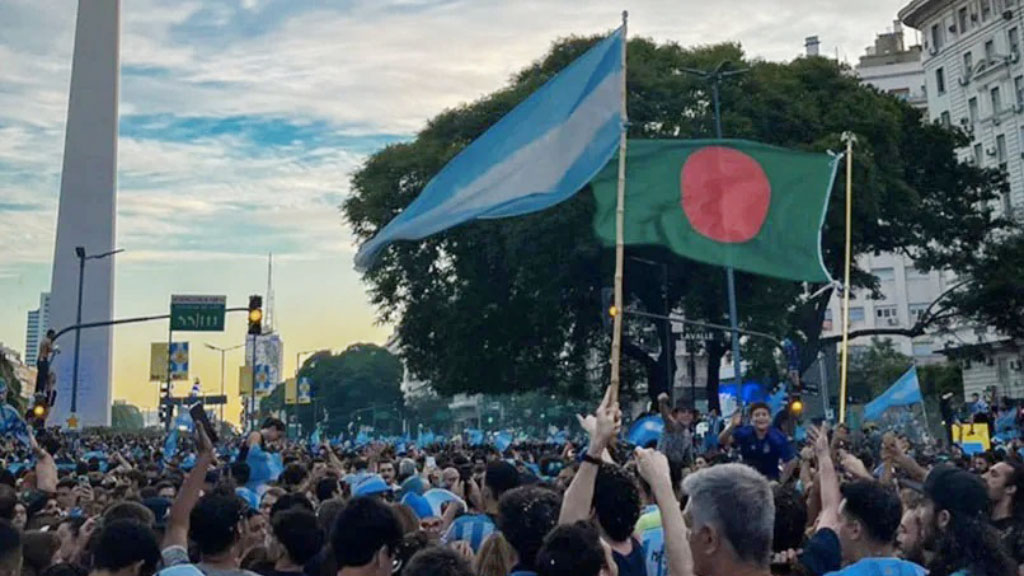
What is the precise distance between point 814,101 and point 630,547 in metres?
35.5

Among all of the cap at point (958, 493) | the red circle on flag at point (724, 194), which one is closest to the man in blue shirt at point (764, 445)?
the red circle on flag at point (724, 194)

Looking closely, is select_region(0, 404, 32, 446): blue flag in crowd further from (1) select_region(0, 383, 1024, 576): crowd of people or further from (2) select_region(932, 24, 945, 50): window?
(2) select_region(932, 24, 945, 50): window

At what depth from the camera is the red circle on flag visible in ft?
33.2

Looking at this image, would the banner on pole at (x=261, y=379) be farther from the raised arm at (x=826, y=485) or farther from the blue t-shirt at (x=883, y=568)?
the blue t-shirt at (x=883, y=568)

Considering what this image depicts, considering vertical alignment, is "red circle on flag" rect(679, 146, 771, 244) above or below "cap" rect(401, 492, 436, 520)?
above

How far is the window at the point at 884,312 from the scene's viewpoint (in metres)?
89.9

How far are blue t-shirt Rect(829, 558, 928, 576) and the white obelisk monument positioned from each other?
62.3 meters

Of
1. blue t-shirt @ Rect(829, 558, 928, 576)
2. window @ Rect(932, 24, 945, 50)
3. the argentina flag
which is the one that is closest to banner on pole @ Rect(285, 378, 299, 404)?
window @ Rect(932, 24, 945, 50)

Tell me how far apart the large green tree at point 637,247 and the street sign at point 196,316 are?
629 cm

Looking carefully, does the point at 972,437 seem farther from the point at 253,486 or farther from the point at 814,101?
the point at 814,101

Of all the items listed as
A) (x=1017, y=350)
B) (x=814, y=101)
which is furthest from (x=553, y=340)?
(x=1017, y=350)

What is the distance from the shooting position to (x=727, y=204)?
10266 mm

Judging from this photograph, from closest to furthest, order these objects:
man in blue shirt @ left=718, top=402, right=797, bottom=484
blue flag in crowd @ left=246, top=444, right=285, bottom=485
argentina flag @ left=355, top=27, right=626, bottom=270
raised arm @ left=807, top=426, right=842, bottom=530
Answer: raised arm @ left=807, top=426, right=842, bottom=530 → argentina flag @ left=355, top=27, right=626, bottom=270 → man in blue shirt @ left=718, top=402, right=797, bottom=484 → blue flag in crowd @ left=246, top=444, right=285, bottom=485

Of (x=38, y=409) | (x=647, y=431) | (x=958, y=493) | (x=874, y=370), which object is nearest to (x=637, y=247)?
(x=647, y=431)
